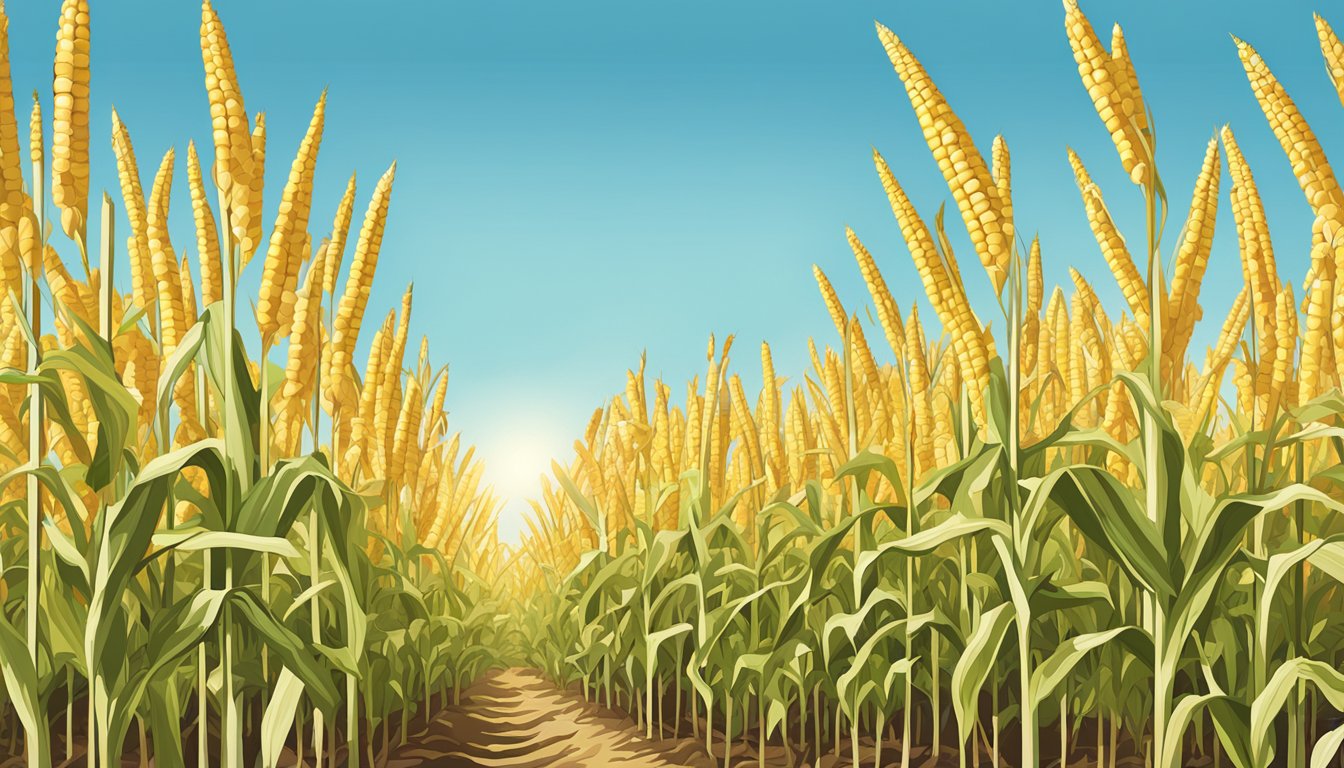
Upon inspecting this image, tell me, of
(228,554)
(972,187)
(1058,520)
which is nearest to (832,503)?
(1058,520)

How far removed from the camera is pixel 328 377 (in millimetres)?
2939

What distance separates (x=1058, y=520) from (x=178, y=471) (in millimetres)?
1979

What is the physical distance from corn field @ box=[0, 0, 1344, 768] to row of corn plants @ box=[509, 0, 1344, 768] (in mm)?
12

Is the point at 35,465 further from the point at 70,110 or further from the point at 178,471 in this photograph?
the point at 70,110

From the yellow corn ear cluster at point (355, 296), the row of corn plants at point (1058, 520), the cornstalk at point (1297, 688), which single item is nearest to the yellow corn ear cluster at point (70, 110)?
the yellow corn ear cluster at point (355, 296)

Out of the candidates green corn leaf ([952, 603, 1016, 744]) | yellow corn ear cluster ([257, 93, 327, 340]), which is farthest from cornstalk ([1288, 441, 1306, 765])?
yellow corn ear cluster ([257, 93, 327, 340])

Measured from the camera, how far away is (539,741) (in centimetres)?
473

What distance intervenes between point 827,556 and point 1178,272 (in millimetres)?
1140

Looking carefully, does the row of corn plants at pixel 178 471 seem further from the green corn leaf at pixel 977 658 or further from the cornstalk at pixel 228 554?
the green corn leaf at pixel 977 658

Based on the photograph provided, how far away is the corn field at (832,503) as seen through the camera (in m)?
1.87

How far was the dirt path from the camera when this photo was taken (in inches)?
149

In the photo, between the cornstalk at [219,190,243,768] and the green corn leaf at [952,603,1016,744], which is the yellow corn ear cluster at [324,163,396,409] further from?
the green corn leaf at [952,603,1016,744]

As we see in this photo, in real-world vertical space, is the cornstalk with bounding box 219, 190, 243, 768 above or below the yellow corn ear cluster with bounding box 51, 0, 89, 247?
below

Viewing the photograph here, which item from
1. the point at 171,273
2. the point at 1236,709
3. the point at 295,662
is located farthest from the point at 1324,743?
the point at 171,273
